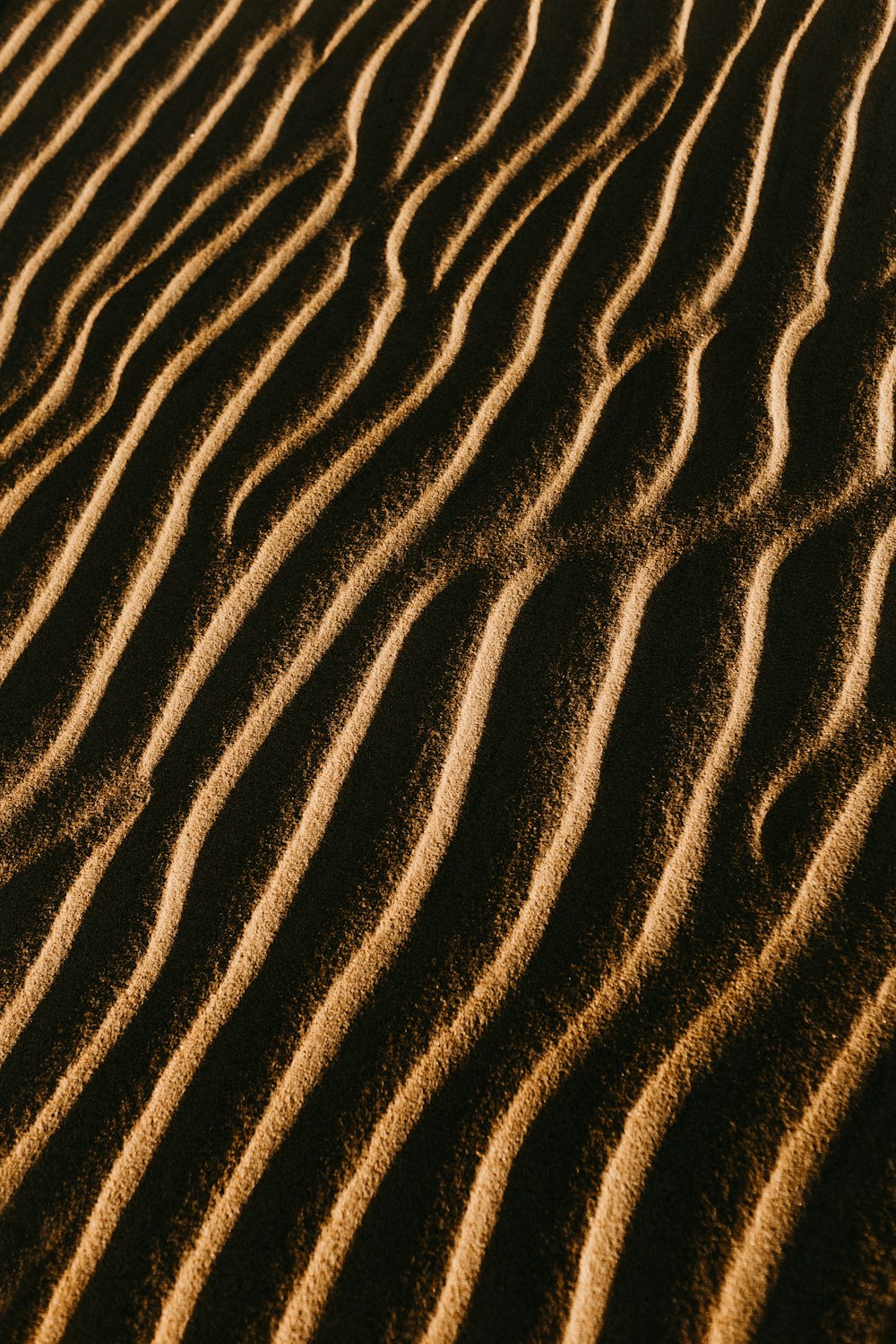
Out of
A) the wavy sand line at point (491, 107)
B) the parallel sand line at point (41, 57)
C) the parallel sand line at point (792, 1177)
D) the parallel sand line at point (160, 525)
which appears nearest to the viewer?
the parallel sand line at point (792, 1177)

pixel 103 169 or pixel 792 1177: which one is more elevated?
pixel 103 169

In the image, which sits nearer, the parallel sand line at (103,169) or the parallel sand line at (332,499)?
the parallel sand line at (332,499)

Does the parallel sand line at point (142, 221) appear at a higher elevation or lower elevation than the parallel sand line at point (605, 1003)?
higher

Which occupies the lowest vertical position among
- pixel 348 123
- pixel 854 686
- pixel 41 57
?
pixel 854 686

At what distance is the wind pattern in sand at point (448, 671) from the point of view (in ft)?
4.75

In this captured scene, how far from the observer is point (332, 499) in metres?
2.05

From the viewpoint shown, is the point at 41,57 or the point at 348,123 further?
the point at 41,57

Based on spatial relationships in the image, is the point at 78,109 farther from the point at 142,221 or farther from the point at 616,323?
the point at 616,323

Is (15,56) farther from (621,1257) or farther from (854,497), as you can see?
(621,1257)

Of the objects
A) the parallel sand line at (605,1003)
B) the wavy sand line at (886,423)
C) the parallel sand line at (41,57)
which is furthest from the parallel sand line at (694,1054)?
the parallel sand line at (41,57)

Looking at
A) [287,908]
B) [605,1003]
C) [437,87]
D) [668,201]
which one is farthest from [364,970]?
[437,87]

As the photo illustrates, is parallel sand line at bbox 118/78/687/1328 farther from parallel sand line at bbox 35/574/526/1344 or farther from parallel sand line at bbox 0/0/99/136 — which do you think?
parallel sand line at bbox 0/0/99/136

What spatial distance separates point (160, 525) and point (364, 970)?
40.7 inches

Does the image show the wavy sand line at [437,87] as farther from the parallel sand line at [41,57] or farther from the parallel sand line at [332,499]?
the parallel sand line at [41,57]
